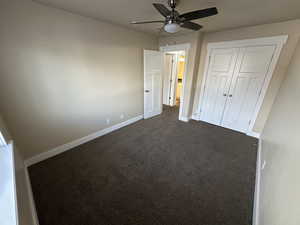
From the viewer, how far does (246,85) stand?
9.25 feet

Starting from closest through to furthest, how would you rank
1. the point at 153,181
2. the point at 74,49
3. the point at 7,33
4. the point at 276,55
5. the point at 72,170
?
the point at 7,33, the point at 153,181, the point at 72,170, the point at 74,49, the point at 276,55

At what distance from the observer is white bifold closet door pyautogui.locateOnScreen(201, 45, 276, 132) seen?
2615 millimetres

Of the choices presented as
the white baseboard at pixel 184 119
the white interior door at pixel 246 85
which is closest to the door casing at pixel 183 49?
the white baseboard at pixel 184 119

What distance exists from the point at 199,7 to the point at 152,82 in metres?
2.11

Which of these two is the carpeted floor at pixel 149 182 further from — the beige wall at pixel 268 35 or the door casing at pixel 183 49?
the door casing at pixel 183 49

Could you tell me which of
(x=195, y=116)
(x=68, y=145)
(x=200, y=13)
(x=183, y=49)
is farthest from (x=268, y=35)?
(x=68, y=145)

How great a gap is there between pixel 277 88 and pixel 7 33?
440cm

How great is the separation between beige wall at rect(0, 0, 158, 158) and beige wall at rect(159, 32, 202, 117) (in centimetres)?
101

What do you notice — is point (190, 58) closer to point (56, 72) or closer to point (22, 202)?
point (56, 72)

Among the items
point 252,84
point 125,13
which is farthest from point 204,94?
point 125,13

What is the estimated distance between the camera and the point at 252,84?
275cm

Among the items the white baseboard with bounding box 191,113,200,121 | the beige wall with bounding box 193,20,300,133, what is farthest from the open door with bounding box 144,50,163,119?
the beige wall with bounding box 193,20,300,133

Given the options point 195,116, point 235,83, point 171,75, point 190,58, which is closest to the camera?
point 235,83

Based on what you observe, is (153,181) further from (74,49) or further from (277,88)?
(277,88)
